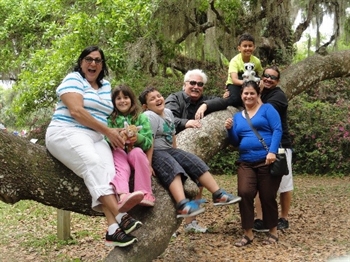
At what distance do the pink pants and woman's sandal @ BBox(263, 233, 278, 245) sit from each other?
215cm

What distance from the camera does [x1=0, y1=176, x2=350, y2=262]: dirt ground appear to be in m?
4.97

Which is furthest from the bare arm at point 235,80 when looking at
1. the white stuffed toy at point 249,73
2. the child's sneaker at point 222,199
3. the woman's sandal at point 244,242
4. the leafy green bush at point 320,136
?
the leafy green bush at point 320,136

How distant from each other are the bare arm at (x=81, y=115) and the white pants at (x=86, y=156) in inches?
3.1

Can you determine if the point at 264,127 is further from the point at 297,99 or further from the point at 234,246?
the point at 297,99

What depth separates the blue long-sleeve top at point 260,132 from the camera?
4.94 metres

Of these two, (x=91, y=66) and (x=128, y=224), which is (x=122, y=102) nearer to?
(x=91, y=66)

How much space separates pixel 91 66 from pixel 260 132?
2187 mm

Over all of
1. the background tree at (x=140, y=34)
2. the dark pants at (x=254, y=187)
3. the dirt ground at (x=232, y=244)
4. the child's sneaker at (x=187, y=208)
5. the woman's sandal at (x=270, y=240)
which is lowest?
the dirt ground at (x=232, y=244)

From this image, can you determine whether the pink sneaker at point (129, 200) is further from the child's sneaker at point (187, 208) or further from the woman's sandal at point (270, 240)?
the woman's sandal at point (270, 240)

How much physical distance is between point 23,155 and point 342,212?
5396mm

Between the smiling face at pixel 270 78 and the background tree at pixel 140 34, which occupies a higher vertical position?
the background tree at pixel 140 34

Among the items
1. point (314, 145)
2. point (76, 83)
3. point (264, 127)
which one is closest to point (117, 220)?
point (76, 83)

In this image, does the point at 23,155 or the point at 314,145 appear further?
the point at 314,145

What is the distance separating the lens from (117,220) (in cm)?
343
